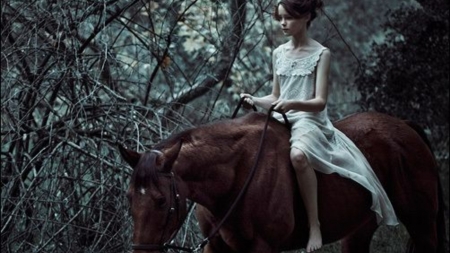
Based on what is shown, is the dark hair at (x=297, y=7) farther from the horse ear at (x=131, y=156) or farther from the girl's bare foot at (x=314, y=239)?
the horse ear at (x=131, y=156)

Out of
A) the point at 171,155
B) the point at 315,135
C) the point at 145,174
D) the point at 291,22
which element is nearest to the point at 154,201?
the point at 145,174

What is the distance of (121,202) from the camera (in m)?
6.82

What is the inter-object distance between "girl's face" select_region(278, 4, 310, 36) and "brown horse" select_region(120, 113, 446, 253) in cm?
51

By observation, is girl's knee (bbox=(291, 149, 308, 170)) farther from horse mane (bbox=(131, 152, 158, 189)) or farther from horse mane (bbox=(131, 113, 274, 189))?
horse mane (bbox=(131, 152, 158, 189))

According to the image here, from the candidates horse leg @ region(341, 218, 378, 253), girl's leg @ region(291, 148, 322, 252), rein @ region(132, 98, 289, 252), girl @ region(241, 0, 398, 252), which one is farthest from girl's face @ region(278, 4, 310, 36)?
horse leg @ region(341, 218, 378, 253)

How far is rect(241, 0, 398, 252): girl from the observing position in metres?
5.37

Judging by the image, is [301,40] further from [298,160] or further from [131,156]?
[131,156]

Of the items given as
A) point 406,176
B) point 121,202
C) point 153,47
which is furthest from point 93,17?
point 406,176

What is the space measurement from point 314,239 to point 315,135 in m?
0.58

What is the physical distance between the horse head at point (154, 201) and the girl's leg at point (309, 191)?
0.78 m

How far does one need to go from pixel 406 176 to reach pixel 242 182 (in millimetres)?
1582

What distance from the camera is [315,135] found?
18.1 feet

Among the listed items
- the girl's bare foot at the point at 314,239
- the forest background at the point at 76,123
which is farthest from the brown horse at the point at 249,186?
the forest background at the point at 76,123

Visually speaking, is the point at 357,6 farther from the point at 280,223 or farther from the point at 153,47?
the point at 280,223
